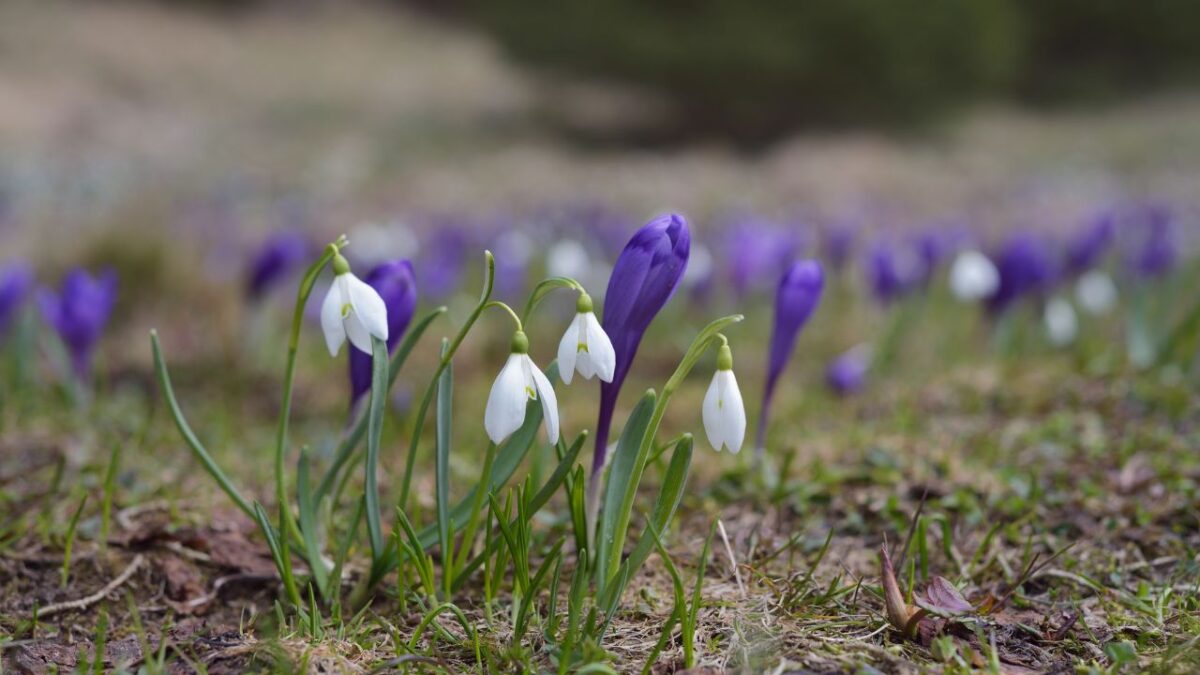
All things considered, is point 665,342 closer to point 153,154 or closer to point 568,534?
point 568,534

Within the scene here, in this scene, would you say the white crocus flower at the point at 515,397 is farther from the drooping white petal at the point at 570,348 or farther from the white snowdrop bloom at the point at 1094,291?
the white snowdrop bloom at the point at 1094,291

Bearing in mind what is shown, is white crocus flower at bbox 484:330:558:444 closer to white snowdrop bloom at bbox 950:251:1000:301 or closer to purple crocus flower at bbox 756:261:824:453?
purple crocus flower at bbox 756:261:824:453

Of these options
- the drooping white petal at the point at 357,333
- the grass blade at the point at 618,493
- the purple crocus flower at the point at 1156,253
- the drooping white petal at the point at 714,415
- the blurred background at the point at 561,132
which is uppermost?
the drooping white petal at the point at 357,333

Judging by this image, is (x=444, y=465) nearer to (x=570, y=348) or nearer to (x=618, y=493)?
(x=618, y=493)

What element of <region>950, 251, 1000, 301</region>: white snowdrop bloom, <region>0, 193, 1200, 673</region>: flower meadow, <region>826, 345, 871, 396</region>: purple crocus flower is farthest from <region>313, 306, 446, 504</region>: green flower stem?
<region>950, 251, 1000, 301</region>: white snowdrop bloom

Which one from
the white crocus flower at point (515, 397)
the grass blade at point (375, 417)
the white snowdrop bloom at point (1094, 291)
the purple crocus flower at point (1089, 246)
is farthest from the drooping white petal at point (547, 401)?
the white snowdrop bloom at point (1094, 291)

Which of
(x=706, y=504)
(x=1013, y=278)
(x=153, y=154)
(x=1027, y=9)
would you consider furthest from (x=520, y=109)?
(x=706, y=504)
